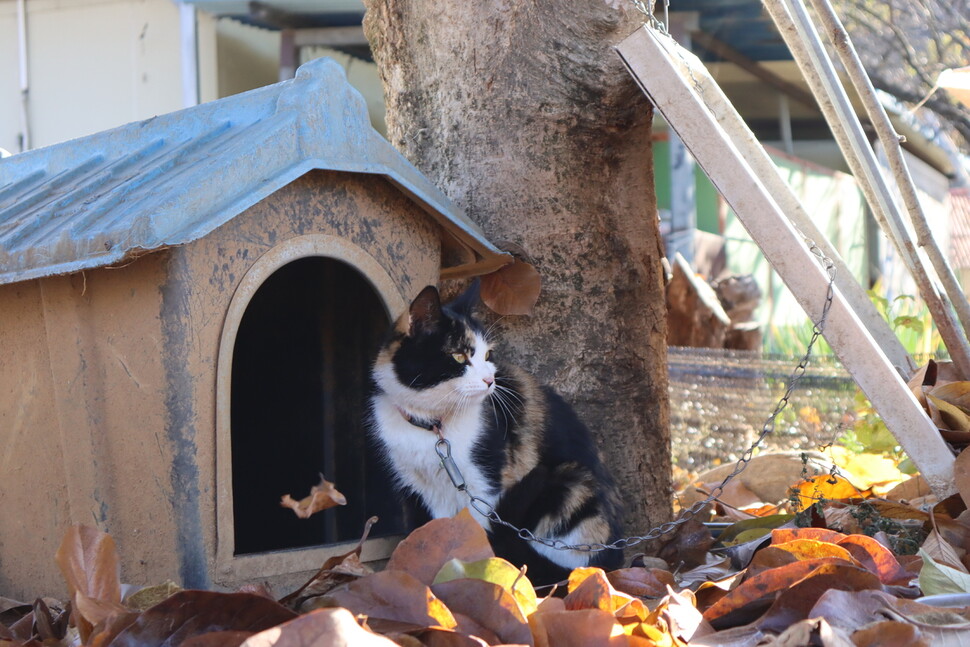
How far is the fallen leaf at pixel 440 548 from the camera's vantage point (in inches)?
64.8

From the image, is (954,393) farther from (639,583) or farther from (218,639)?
(218,639)

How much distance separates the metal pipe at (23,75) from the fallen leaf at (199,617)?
7665mm

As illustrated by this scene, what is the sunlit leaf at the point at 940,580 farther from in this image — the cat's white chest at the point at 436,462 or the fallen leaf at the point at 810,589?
the cat's white chest at the point at 436,462

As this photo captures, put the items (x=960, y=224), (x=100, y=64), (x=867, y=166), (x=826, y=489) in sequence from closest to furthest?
(x=867, y=166) < (x=826, y=489) < (x=100, y=64) < (x=960, y=224)

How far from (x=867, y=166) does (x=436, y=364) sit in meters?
1.37

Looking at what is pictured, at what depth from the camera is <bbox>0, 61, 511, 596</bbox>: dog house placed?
6.83 ft

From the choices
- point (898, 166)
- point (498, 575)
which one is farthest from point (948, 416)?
point (498, 575)

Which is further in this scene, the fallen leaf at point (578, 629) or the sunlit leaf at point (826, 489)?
the sunlit leaf at point (826, 489)

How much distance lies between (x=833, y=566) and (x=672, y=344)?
5.14 metres

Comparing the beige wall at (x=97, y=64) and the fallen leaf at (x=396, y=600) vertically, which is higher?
the beige wall at (x=97, y=64)

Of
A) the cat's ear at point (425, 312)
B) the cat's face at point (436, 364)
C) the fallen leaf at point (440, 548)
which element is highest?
the cat's ear at point (425, 312)

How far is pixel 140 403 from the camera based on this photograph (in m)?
2.11

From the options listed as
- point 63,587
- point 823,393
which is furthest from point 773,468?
point 63,587

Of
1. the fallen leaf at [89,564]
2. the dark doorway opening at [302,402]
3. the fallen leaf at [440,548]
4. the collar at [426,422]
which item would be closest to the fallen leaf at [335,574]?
the fallen leaf at [440,548]
